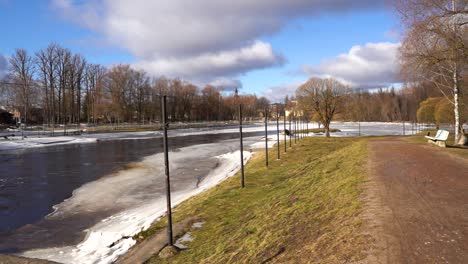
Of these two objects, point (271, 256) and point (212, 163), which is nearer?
point (271, 256)

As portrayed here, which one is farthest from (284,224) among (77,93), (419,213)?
(77,93)

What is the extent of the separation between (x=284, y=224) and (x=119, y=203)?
27.7ft

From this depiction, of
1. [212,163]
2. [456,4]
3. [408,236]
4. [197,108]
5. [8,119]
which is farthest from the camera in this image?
[197,108]

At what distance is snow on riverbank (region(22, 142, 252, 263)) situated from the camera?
8242 mm

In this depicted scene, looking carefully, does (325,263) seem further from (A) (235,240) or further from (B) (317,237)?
(A) (235,240)

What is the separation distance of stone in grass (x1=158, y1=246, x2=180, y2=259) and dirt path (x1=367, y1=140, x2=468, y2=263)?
3928 millimetres

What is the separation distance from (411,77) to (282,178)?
12027mm

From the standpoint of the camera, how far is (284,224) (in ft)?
22.5

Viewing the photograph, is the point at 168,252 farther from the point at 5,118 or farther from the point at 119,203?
the point at 5,118

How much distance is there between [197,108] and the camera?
118812mm

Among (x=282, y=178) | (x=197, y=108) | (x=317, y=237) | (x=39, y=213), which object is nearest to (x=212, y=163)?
(x=282, y=178)

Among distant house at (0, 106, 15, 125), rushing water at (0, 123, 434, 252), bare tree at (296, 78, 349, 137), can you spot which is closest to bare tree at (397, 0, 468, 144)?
rushing water at (0, 123, 434, 252)

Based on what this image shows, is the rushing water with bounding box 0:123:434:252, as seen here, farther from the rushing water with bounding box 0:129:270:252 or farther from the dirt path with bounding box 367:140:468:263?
the dirt path with bounding box 367:140:468:263

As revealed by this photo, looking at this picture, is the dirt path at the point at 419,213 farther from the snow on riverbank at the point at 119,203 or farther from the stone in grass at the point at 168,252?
the snow on riverbank at the point at 119,203
